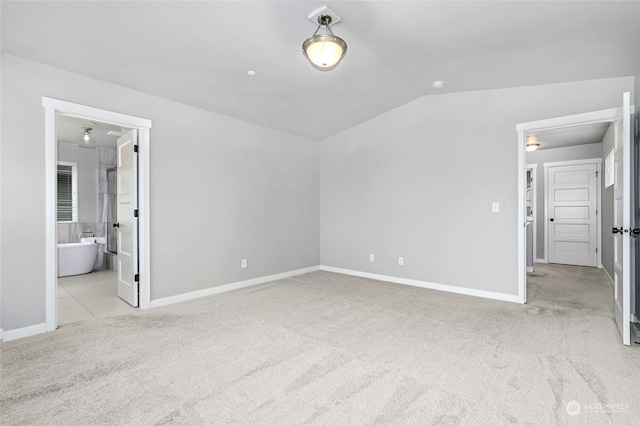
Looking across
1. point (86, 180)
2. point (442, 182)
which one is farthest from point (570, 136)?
point (86, 180)

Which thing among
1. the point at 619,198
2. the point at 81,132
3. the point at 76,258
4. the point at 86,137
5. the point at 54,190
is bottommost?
the point at 76,258

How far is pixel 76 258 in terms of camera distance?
5750 millimetres

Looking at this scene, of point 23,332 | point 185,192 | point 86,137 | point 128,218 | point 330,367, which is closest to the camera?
point 330,367

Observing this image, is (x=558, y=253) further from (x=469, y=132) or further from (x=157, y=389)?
(x=157, y=389)

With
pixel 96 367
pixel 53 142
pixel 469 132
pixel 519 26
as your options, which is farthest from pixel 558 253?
pixel 53 142

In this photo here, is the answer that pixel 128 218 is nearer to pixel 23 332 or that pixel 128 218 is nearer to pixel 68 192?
pixel 23 332

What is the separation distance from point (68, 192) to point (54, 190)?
14.2 feet

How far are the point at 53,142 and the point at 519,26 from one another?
4283 millimetres

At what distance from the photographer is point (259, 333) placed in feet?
9.60

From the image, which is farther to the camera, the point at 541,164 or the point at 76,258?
the point at 541,164

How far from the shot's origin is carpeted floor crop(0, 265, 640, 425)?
5.84 feet

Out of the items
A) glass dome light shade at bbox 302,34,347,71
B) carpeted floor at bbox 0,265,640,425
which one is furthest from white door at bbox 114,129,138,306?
glass dome light shade at bbox 302,34,347,71

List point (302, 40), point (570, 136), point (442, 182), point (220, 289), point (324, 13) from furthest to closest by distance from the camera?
point (570, 136)
point (442, 182)
point (220, 289)
point (302, 40)
point (324, 13)

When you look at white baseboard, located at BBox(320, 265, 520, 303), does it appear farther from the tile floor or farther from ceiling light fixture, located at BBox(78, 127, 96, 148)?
ceiling light fixture, located at BBox(78, 127, 96, 148)
